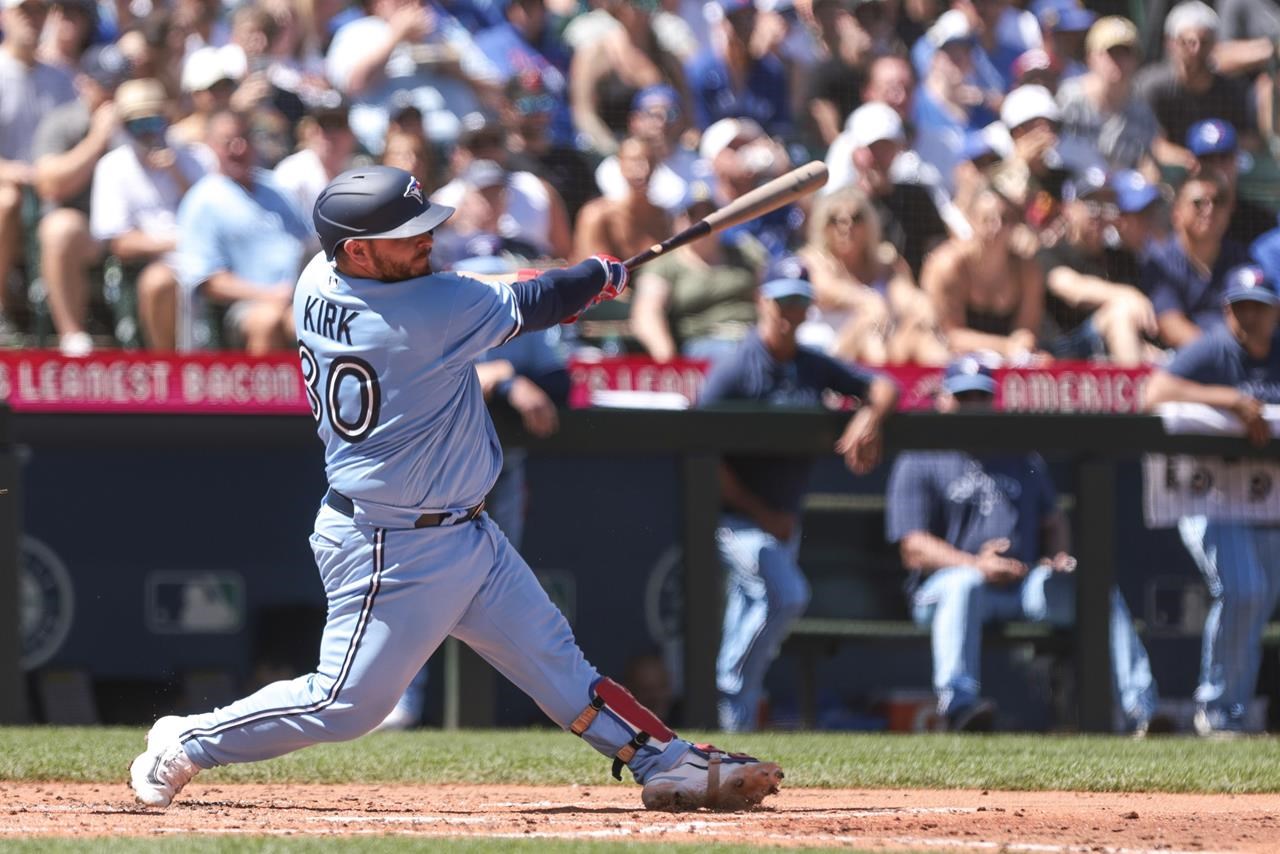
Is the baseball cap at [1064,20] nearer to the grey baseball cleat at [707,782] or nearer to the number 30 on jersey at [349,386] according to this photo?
the grey baseball cleat at [707,782]

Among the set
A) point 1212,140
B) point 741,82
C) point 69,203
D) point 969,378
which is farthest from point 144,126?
point 1212,140

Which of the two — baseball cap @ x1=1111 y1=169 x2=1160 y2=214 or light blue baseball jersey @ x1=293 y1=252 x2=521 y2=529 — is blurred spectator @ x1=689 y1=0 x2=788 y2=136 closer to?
baseball cap @ x1=1111 y1=169 x2=1160 y2=214

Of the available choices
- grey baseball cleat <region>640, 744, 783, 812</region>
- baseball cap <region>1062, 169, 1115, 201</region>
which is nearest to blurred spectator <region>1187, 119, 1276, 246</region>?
baseball cap <region>1062, 169, 1115, 201</region>

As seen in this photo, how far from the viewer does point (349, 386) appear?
4445 mm

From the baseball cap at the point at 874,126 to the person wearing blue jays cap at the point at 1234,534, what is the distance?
7.18 feet

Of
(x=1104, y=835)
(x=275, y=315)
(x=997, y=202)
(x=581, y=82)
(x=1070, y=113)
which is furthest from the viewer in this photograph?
(x=1070, y=113)

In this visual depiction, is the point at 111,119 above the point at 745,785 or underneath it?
above

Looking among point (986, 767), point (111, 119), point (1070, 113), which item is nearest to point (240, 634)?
point (111, 119)

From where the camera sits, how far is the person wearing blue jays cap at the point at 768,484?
725 cm

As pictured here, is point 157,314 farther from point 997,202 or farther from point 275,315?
point 997,202

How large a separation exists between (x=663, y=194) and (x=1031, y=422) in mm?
2622

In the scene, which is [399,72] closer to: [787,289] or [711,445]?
[787,289]

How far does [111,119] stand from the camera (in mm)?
8367

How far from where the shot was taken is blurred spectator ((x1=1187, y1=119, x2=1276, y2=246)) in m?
9.80
